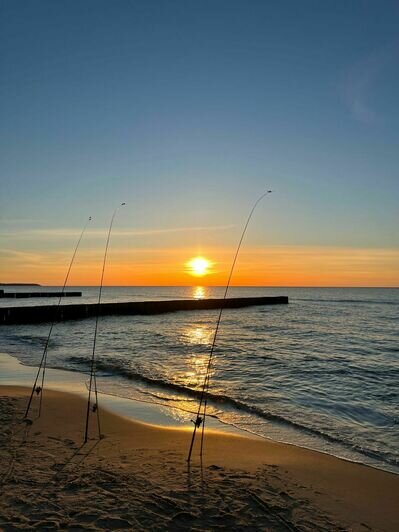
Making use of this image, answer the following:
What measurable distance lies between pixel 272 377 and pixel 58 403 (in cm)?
703

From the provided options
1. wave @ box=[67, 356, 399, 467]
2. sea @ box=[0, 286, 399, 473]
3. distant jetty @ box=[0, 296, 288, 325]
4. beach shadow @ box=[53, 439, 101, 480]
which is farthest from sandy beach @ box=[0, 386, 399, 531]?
distant jetty @ box=[0, 296, 288, 325]

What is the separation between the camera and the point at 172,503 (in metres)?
4.66

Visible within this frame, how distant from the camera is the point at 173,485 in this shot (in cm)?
518

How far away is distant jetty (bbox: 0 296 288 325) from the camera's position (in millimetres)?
38156

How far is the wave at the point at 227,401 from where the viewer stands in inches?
298

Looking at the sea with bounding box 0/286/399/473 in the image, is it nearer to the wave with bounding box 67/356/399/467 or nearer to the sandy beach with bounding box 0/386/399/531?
the wave with bounding box 67/356/399/467

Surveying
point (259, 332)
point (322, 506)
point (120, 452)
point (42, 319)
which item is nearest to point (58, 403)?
point (120, 452)

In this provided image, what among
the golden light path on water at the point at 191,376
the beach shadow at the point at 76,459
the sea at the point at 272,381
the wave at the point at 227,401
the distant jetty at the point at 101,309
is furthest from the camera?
the distant jetty at the point at 101,309

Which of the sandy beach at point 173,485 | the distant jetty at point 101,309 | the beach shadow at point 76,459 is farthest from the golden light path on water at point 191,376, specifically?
the distant jetty at point 101,309

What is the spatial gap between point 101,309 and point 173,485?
143ft

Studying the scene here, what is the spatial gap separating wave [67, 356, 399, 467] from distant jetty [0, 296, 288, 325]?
1002 centimetres

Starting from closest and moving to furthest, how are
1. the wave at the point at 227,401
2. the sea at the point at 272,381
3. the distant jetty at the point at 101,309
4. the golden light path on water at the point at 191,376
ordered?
the wave at the point at 227,401 < the sea at the point at 272,381 < the golden light path on water at the point at 191,376 < the distant jetty at the point at 101,309

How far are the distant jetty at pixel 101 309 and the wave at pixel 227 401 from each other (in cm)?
1002

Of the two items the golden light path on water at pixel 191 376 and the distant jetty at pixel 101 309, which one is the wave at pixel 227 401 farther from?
the distant jetty at pixel 101 309
